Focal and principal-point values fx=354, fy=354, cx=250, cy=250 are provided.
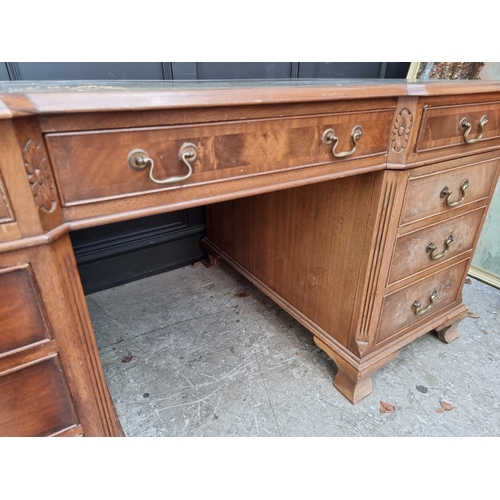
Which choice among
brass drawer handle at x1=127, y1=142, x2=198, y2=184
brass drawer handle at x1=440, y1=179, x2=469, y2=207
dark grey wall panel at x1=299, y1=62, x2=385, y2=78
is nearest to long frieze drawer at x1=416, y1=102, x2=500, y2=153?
brass drawer handle at x1=440, y1=179, x2=469, y2=207

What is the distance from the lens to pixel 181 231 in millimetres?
1826

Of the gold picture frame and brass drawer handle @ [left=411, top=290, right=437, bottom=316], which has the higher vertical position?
the gold picture frame

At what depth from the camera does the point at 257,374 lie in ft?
4.12

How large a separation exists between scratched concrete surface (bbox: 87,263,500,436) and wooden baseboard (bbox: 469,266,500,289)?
0.41 ft

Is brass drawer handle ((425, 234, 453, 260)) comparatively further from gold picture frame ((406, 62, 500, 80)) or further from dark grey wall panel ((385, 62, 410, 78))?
dark grey wall panel ((385, 62, 410, 78))

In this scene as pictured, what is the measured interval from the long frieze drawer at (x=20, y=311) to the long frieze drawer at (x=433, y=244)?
0.88 m

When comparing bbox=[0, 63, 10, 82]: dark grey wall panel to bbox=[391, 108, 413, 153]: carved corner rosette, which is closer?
bbox=[391, 108, 413, 153]: carved corner rosette

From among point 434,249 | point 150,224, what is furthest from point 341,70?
point 150,224

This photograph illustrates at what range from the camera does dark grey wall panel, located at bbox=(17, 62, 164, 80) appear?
3.97 feet

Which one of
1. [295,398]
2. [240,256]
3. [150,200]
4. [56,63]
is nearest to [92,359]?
[150,200]

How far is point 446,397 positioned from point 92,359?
1.12 metres

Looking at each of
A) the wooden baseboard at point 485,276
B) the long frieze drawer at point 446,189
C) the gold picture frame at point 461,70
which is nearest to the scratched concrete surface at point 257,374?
the wooden baseboard at point 485,276

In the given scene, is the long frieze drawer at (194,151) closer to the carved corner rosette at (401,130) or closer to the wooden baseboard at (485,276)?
the carved corner rosette at (401,130)

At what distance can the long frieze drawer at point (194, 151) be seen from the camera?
539 millimetres
